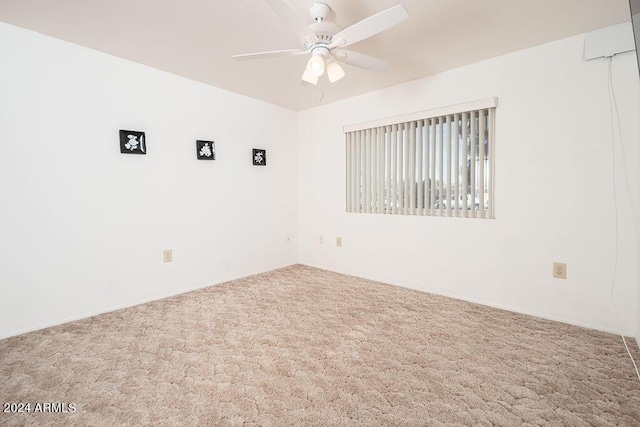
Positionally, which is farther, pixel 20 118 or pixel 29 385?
pixel 20 118

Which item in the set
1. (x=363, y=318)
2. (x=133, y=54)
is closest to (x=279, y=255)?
(x=363, y=318)

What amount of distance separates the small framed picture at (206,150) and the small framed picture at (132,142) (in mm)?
A: 492

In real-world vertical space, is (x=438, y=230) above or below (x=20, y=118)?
below

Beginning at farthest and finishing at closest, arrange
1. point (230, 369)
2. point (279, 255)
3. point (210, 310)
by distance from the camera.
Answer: point (279, 255), point (210, 310), point (230, 369)

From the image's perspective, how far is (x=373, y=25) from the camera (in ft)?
4.82

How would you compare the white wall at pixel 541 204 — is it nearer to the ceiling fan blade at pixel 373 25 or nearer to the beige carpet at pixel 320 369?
the beige carpet at pixel 320 369

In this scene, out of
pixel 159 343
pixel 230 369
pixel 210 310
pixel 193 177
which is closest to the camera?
pixel 230 369

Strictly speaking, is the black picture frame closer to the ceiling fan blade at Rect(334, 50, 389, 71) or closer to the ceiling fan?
the ceiling fan

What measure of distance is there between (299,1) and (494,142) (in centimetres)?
187

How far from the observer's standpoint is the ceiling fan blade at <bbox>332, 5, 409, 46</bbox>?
134 cm

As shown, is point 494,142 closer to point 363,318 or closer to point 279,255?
point 363,318

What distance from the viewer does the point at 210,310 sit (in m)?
2.42

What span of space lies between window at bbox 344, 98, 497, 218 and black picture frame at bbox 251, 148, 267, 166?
3.31 feet

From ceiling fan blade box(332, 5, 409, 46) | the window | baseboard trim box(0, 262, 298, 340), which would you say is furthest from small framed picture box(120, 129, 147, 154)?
the window
